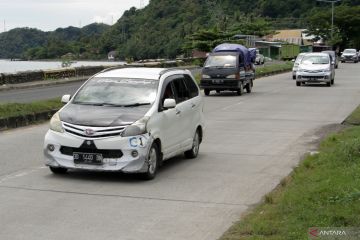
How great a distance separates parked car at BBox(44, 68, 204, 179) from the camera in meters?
8.92

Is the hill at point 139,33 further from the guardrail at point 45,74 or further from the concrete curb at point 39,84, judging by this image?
the concrete curb at point 39,84

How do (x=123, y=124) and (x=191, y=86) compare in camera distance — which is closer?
(x=123, y=124)

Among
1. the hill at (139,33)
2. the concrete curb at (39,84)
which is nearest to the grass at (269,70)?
the hill at (139,33)

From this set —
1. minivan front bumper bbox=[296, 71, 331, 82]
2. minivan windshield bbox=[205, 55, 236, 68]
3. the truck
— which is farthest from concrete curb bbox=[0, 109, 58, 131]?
minivan front bumper bbox=[296, 71, 331, 82]

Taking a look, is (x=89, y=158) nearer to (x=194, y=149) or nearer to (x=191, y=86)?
(x=194, y=149)

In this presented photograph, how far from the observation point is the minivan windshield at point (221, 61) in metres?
28.1

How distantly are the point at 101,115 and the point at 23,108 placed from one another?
8667 mm

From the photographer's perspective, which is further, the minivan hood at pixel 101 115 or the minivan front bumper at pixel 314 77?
the minivan front bumper at pixel 314 77

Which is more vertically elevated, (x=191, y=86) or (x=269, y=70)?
(x=191, y=86)

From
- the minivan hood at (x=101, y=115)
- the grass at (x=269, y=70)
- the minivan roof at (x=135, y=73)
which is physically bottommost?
the grass at (x=269, y=70)

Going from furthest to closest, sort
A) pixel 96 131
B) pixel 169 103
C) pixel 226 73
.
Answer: pixel 226 73 → pixel 169 103 → pixel 96 131

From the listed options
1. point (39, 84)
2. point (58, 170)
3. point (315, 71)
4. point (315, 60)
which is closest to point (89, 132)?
point (58, 170)

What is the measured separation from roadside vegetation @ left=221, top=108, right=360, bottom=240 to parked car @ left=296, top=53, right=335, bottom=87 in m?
24.1

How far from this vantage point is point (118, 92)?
10.0 m
